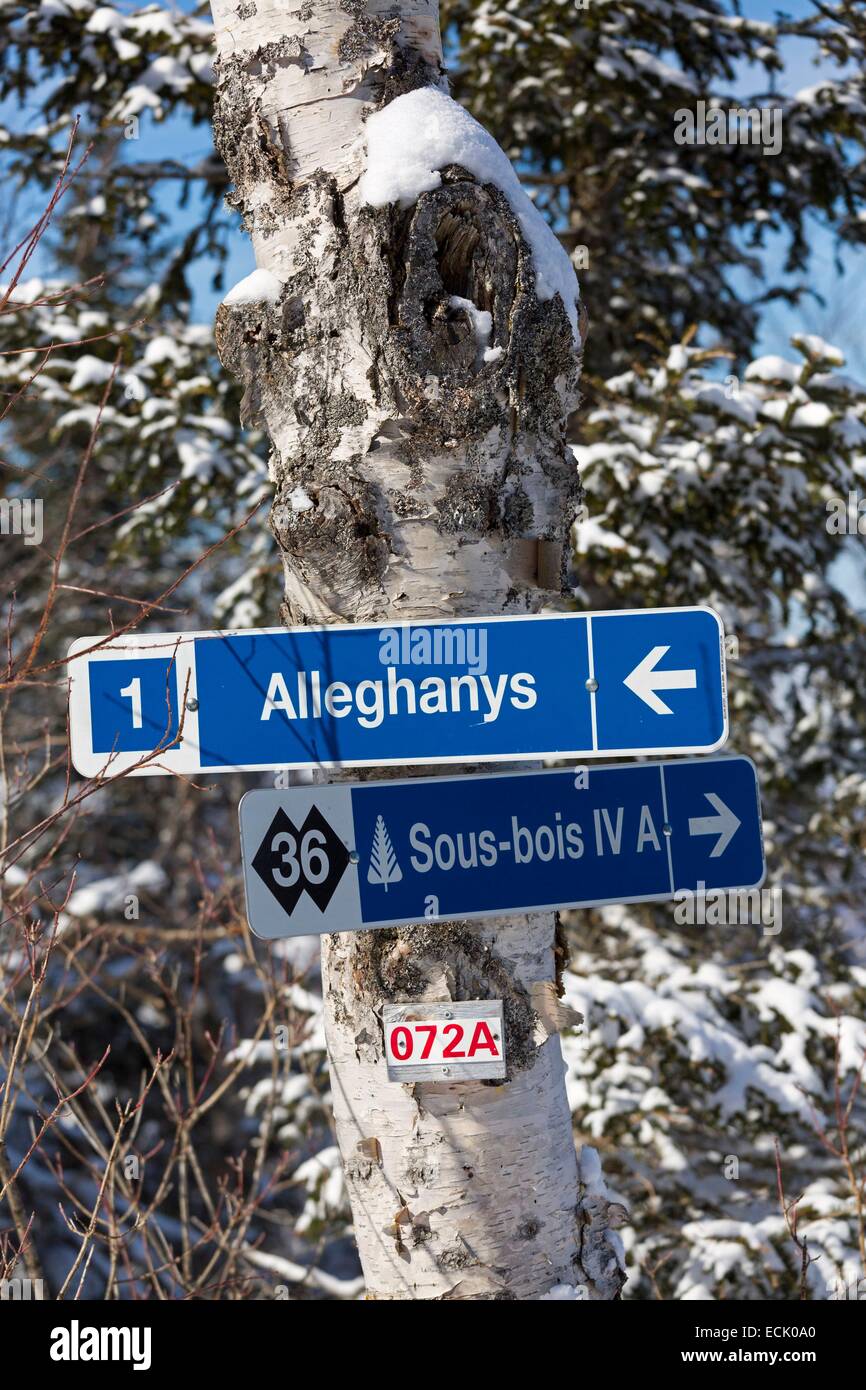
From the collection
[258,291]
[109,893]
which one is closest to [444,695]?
[258,291]

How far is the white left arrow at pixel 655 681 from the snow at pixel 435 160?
52cm

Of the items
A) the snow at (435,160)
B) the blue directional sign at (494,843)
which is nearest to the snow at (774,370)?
the snow at (435,160)

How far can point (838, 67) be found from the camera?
5.45 m

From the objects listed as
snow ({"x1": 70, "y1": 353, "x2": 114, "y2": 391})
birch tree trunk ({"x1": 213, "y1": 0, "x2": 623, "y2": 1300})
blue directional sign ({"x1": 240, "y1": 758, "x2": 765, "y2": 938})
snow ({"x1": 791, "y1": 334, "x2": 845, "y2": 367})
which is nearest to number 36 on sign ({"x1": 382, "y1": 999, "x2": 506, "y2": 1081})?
birch tree trunk ({"x1": 213, "y1": 0, "x2": 623, "y2": 1300})

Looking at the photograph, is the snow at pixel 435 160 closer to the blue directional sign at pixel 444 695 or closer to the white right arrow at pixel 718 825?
the blue directional sign at pixel 444 695

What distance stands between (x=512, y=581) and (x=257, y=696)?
0.43m

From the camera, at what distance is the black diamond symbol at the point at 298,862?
1629 millimetres

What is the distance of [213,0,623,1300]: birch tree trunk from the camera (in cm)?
165

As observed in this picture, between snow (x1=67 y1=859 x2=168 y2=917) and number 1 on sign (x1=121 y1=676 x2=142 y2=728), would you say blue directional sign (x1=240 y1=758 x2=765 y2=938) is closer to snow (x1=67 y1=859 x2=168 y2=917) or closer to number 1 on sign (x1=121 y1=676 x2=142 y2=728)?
number 1 on sign (x1=121 y1=676 x2=142 y2=728)

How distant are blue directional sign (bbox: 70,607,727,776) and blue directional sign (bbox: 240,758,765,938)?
0.06m

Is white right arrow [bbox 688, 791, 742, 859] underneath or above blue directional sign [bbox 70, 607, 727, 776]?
underneath

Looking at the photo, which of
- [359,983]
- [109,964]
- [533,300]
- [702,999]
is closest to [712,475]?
[702,999]

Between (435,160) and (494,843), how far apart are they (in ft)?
3.29
